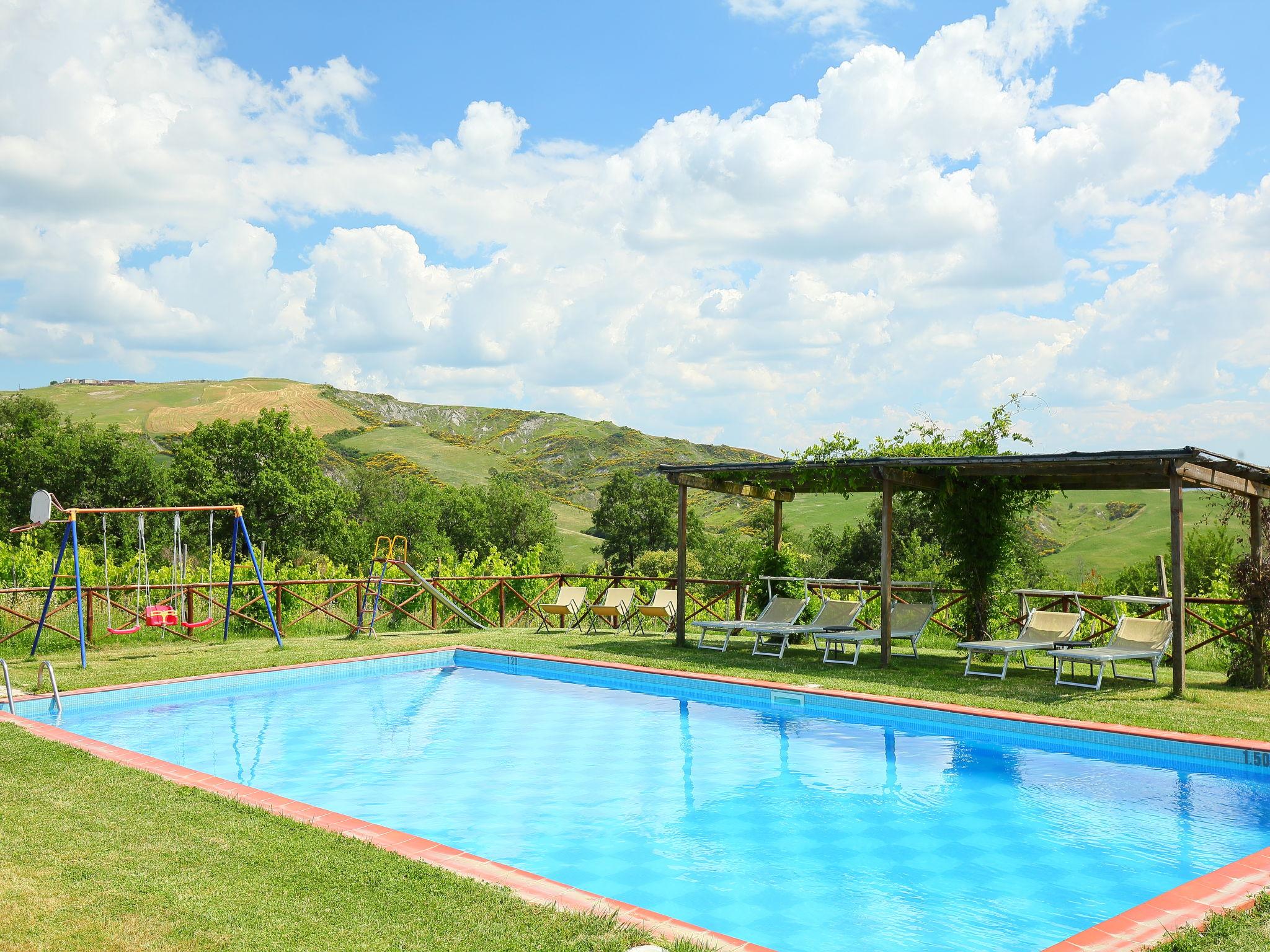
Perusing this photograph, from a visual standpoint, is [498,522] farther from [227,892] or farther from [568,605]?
[227,892]

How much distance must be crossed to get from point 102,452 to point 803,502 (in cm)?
5521

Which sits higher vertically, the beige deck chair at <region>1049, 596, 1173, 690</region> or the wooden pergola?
the wooden pergola

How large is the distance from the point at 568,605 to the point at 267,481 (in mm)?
27114

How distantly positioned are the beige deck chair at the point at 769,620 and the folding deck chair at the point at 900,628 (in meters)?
0.58

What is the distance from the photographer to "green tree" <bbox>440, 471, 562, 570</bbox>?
193 ft

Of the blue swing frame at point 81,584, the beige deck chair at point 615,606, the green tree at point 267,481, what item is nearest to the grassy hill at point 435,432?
the green tree at point 267,481

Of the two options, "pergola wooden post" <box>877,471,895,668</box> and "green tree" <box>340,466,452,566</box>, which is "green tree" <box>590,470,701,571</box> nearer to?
"green tree" <box>340,466,452,566</box>

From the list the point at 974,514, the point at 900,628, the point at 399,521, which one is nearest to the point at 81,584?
the point at 900,628

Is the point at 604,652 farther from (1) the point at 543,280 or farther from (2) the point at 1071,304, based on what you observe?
(2) the point at 1071,304

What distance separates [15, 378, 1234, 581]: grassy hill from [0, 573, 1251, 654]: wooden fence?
48771 millimetres

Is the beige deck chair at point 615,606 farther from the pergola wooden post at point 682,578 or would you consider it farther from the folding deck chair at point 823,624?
the folding deck chair at point 823,624

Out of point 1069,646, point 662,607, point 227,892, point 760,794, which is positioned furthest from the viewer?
point 662,607

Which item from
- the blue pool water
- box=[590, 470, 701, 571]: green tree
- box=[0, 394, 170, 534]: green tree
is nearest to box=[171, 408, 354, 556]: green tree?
box=[0, 394, 170, 534]: green tree

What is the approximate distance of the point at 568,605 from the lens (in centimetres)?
1491
